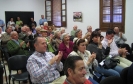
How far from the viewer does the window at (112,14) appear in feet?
25.1

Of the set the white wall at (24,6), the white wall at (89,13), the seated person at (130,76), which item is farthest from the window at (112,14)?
the seated person at (130,76)

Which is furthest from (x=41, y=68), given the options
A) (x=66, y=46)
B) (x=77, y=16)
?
(x=77, y=16)

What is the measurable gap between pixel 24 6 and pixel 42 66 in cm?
940

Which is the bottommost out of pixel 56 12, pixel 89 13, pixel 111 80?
pixel 111 80

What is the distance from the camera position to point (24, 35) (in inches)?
245

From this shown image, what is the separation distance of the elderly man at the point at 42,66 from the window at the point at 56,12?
7.56 m

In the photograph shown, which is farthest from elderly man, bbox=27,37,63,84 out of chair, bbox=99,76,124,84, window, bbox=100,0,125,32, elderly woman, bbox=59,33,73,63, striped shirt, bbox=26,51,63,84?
window, bbox=100,0,125,32

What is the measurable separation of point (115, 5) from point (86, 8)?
5.21ft

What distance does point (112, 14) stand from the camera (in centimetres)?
807

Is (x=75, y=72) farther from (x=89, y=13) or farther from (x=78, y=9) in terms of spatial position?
(x=78, y=9)

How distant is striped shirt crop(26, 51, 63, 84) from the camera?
2.52 m

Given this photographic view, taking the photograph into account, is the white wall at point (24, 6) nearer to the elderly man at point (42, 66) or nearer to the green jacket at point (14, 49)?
the green jacket at point (14, 49)

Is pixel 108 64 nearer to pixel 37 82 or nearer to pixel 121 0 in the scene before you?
pixel 37 82

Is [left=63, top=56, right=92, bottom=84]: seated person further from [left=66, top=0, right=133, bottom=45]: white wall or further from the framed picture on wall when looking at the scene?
the framed picture on wall
